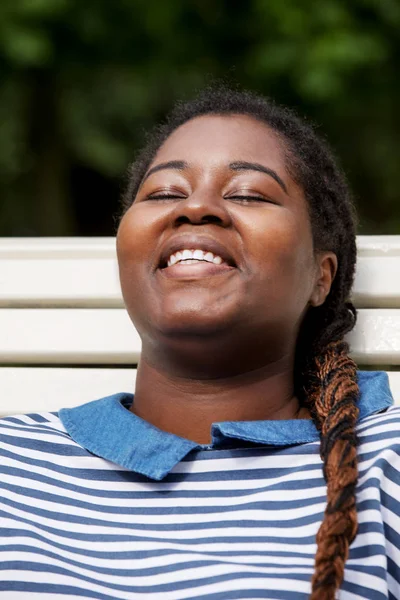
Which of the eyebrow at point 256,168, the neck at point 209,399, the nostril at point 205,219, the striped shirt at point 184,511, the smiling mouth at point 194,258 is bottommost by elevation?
the striped shirt at point 184,511

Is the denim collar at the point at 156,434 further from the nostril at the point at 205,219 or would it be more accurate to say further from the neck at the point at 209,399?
the nostril at the point at 205,219

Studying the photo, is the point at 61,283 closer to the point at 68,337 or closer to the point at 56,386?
the point at 68,337

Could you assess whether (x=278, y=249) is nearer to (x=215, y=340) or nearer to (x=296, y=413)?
(x=215, y=340)

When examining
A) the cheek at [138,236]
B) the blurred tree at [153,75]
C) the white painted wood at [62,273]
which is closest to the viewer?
the cheek at [138,236]

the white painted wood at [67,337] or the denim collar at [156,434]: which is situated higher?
the white painted wood at [67,337]

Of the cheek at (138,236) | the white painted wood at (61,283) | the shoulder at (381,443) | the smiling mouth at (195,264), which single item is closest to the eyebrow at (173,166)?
the cheek at (138,236)

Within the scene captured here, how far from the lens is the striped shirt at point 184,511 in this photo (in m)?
1.58

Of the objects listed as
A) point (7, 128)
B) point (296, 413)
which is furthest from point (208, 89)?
point (7, 128)

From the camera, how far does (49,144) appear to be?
21.2 ft

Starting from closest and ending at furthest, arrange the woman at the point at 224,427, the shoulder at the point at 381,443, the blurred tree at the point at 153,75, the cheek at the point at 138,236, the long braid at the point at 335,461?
the long braid at the point at 335,461 < the woman at the point at 224,427 < the shoulder at the point at 381,443 < the cheek at the point at 138,236 < the blurred tree at the point at 153,75

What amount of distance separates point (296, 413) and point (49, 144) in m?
4.86

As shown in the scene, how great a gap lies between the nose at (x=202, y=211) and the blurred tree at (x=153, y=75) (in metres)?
3.87

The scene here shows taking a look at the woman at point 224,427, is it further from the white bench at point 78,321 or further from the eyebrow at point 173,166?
the white bench at point 78,321

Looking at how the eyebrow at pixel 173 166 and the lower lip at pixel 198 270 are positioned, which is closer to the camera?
the lower lip at pixel 198 270
